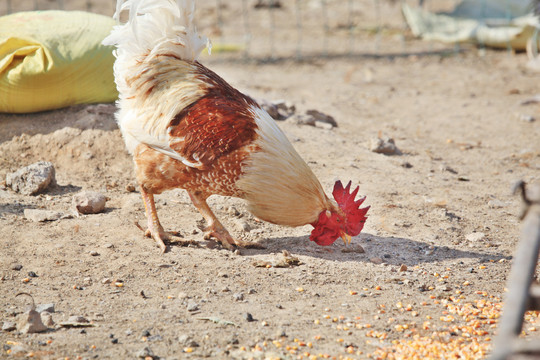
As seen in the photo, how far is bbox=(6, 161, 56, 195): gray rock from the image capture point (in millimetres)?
5332

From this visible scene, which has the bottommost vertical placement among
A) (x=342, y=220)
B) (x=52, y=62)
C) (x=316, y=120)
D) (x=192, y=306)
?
(x=192, y=306)

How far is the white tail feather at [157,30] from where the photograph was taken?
4594 mm

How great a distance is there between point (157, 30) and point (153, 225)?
1.53 meters

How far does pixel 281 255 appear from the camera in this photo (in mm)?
4613

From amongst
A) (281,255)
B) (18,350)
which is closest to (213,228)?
(281,255)

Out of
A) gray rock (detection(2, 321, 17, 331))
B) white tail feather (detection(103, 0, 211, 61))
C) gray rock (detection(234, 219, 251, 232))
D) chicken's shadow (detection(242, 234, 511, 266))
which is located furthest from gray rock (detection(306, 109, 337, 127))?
gray rock (detection(2, 321, 17, 331))

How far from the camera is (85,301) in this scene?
389cm

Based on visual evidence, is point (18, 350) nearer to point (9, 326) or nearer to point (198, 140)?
point (9, 326)

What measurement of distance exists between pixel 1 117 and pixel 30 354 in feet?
12.0

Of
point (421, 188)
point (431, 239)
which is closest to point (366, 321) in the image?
point (431, 239)

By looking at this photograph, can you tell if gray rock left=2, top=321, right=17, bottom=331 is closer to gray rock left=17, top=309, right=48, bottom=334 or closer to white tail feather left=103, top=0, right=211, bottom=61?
gray rock left=17, top=309, right=48, bottom=334

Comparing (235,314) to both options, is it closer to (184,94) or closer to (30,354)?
(30,354)

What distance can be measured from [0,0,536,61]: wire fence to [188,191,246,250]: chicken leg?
5.95m

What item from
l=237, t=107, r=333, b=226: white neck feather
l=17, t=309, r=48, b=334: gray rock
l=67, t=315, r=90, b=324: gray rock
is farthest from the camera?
l=237, t=107, r=333, b=226: white neck feather
